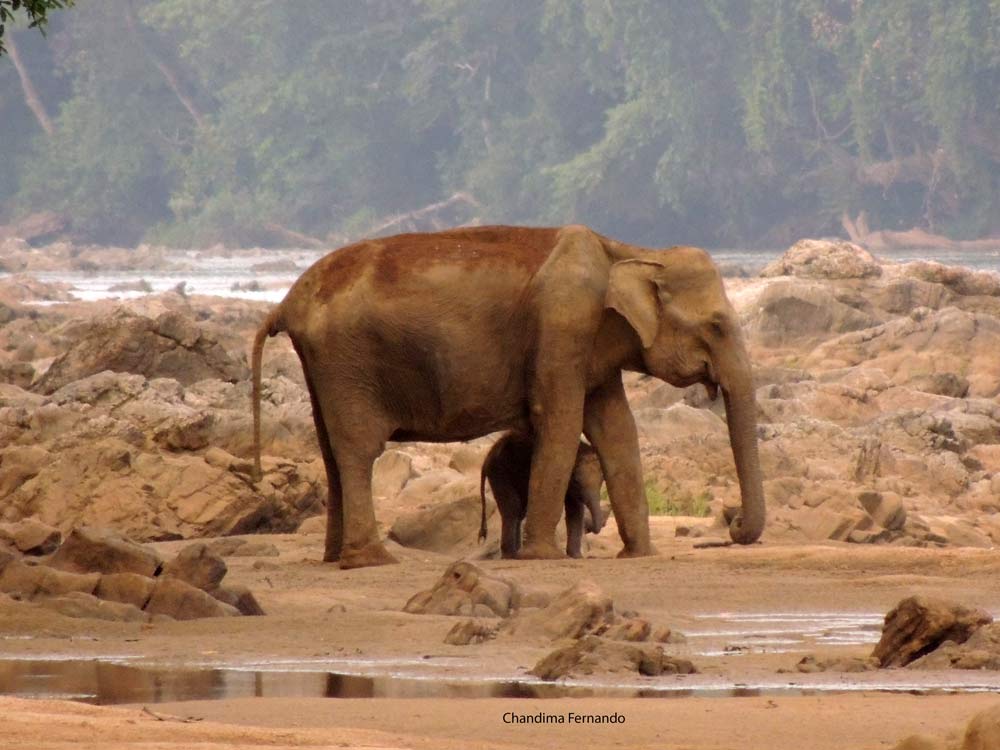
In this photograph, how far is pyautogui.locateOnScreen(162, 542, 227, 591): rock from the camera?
946cm

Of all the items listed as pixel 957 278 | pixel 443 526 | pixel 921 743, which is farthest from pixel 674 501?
pixel 957 278

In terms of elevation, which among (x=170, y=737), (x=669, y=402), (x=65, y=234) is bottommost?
(x=65, y=234)

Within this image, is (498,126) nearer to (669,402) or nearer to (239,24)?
(239,24)

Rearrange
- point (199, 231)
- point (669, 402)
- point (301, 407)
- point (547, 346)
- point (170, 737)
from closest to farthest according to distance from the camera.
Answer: point (170, 737) → point (547, 346) → point (301, 407) → point (669, 402) → point (199, 231)

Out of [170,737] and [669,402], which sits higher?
[170,737]

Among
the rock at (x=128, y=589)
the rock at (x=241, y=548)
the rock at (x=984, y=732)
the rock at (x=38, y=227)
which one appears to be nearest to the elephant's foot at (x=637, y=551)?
the rock at (x=241, y=548)

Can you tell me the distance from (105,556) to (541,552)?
247 centimetres

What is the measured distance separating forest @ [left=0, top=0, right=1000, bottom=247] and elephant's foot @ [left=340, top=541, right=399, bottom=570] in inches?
2169

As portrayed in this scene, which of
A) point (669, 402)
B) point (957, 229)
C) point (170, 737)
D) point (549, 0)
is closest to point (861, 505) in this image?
point (669, 402)

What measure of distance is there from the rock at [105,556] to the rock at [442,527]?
9.06 feet

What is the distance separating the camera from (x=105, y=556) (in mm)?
9883

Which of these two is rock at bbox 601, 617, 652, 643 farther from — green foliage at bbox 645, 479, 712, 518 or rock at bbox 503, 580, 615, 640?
green foliage at bbox 645, 479, 712, 518

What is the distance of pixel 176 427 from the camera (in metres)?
13.4

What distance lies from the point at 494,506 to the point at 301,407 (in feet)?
10.1
